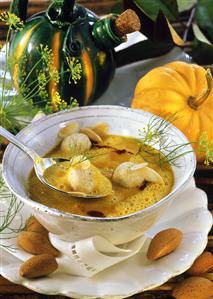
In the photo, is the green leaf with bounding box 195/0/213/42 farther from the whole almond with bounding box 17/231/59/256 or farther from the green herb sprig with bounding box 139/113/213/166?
the whole almond with bounding box 17/231/59/256

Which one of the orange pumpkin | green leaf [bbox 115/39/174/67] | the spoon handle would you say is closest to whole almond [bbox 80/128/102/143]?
the spoon handle

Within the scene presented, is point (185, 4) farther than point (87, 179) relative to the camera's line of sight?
Yes

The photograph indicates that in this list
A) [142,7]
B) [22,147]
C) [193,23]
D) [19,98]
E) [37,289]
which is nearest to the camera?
[37,289]

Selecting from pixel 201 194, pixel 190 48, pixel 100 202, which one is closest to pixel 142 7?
pixel 190 48

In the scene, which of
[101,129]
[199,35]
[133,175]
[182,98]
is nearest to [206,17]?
[199,35]

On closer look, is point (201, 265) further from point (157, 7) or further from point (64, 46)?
point (157, 7)

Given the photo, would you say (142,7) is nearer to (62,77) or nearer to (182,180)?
(62,77)

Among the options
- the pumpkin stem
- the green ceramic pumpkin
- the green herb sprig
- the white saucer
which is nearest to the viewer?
the white saucer
